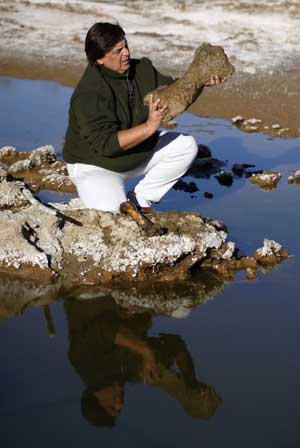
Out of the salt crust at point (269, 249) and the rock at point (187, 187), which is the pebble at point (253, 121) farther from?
the salt crust at point (269, 249)

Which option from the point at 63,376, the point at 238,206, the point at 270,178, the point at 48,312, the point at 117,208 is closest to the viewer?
the point at 63,376

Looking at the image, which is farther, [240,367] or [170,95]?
[170,95]

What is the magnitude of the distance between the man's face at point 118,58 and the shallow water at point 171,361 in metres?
1.24

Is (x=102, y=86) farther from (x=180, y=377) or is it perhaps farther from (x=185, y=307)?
(x=180, y=377)

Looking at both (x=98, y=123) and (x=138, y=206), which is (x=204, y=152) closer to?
(x=138, y=206)

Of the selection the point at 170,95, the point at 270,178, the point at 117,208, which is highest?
the point at 170,95

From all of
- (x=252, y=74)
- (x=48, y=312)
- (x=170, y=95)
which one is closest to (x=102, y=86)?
(x=170, y=95)

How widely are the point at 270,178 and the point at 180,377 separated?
108 inches

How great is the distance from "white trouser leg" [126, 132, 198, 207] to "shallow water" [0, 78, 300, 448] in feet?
1.69

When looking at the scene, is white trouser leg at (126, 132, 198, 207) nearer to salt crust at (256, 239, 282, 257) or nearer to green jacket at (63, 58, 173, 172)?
green jacket at (63, 58, 173, 172)

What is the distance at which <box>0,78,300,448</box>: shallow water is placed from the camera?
316 cm

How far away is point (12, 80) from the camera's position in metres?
9.75

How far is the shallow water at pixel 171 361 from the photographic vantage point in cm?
316

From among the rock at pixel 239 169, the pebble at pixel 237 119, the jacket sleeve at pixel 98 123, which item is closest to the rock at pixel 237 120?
the pebble at pixel 237 119
